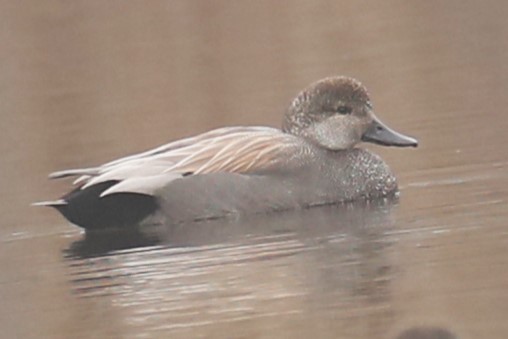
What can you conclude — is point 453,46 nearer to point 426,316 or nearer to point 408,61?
point 408,61

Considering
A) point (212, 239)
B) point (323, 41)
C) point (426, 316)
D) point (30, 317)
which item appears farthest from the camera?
point (323, 41)

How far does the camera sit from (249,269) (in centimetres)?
971

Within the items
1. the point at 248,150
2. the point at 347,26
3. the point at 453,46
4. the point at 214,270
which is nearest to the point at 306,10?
the point at 347,26

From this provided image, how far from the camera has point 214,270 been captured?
9.79 meters

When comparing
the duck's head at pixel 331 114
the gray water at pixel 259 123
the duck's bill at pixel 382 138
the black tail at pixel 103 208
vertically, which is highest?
the duck's head at pixel 331 114

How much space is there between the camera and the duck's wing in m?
11.3

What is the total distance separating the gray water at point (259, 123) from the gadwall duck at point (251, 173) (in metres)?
0.16

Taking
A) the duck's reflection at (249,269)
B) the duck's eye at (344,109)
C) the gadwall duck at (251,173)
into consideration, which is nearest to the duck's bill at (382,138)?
the gadwall duck at (251,173)

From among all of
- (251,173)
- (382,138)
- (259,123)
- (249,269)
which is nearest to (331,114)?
(382,138)

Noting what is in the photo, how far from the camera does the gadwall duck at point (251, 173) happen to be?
446 inches

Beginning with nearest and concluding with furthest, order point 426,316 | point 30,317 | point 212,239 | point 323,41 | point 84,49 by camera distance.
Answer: point 426,316 < point 30,317 < point 212,239 < point 323,41 < point 84,49

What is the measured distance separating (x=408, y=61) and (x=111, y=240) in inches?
275

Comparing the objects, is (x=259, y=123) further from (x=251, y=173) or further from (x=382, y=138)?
(x=251, y=173)

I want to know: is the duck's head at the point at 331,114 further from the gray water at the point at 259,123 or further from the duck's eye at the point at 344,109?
the gray water at the point at 259,123
